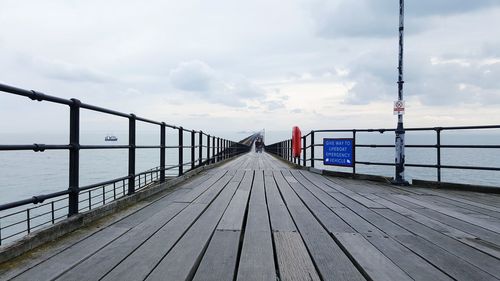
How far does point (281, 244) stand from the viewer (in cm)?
256

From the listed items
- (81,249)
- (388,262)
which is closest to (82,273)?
(81,249)

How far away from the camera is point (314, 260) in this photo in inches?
88.0

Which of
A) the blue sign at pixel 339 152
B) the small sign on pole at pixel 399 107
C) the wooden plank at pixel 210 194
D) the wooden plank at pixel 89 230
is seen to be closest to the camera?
the wooden plank at pixel 89 230

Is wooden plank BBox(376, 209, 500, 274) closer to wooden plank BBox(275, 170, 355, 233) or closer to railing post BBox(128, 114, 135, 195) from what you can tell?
wooden plank BBox(275, 170, 355, 233)

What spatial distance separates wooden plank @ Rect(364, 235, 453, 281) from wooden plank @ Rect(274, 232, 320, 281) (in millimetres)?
587

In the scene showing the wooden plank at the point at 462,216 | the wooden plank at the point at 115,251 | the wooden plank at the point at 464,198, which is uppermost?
the wooden plank at the point at 115,251

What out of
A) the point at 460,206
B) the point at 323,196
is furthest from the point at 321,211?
the point at 460,206

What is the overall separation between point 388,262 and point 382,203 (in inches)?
91.2

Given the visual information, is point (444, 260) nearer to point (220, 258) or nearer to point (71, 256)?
point (220, 258)

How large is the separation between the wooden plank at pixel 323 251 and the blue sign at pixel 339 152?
435 cm

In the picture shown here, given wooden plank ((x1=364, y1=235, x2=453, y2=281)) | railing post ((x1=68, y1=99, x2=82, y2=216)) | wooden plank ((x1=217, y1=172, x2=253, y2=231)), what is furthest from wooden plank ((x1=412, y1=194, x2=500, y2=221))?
railing post ((x1=68, y1=99, x2=82, y2=216))

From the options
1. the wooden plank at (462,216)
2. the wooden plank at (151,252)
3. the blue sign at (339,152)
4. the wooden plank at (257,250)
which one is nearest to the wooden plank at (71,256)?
the wooden plank at (151,252)

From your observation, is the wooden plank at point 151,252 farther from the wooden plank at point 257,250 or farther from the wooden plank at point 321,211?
the wooden plank at point 321,211

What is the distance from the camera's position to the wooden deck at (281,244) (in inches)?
80.1
